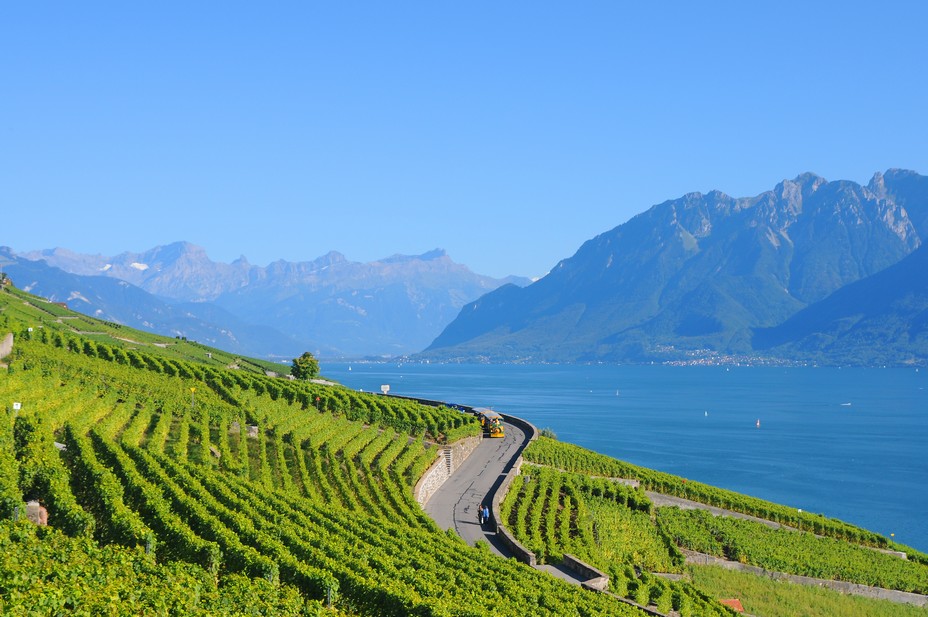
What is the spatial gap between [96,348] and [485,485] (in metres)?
40.6

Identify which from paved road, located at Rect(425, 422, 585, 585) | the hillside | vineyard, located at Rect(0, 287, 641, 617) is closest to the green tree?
the hillside

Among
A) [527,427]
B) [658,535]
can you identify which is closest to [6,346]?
[527,427]

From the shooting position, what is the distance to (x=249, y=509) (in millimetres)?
35156

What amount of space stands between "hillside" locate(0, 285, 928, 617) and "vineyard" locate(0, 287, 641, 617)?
96 mm

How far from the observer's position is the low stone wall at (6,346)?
2753 inches

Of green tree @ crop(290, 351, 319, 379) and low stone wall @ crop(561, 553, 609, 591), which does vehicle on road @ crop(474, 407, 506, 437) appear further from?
low stone wall @ crop(561, 553, 609, 591)

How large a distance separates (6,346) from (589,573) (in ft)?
169

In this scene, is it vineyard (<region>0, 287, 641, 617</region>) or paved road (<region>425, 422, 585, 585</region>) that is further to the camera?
paved road (<region>425, 422, 585, 585</region>)

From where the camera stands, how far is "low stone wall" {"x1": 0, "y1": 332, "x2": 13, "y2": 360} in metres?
69.9

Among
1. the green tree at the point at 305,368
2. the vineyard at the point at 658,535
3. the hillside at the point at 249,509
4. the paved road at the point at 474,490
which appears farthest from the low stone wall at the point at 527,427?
the green tree at the point at 305,368

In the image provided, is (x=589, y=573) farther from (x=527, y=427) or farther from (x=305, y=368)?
(x=305, y=368)

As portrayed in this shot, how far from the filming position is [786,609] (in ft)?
155

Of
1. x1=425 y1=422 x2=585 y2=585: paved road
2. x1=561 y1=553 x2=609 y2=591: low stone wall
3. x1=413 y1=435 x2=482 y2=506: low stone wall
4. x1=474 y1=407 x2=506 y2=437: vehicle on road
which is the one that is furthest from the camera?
x1=474 y1=407 x2=506 y2=437: vehicle on road

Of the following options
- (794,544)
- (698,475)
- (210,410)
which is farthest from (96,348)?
(698,475)
